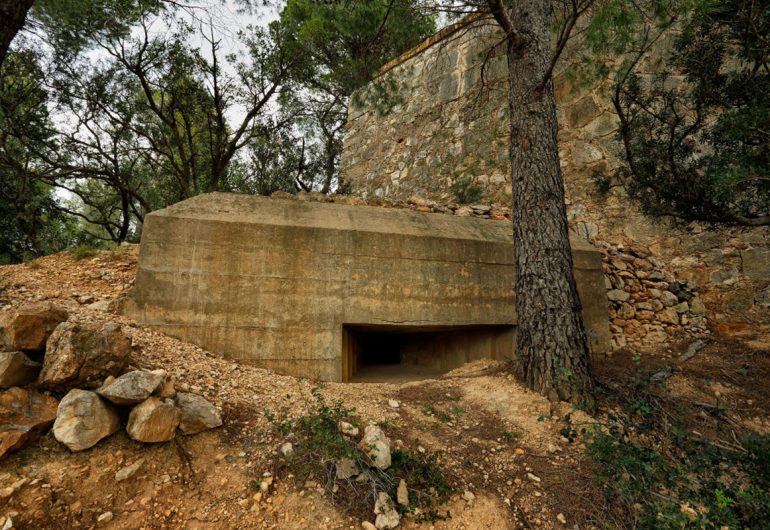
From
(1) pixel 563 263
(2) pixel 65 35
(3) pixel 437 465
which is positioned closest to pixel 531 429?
(3) pixel 437 465

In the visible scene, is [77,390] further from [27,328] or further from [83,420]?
[27,328]

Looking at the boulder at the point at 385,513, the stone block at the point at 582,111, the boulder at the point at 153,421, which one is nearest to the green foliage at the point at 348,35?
the stone block at the point at 582,111

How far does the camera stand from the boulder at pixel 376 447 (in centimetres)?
220

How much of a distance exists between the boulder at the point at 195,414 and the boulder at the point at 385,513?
3.58ft

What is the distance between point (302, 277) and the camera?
396 centimetres

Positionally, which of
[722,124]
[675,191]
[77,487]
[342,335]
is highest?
[722,124]

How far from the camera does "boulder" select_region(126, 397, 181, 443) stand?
6.71 feet

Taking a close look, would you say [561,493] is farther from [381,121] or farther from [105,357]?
[381,121]

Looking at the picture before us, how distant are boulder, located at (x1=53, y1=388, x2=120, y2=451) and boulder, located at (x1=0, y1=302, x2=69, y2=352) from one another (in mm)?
441

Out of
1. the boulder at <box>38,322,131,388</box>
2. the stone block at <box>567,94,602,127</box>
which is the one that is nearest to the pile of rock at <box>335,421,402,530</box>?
the boulder at <box>38,322,131,388</box>

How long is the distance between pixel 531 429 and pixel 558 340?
799 millimetres

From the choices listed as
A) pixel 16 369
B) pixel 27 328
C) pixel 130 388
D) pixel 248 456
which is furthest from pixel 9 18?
pixel 248 456

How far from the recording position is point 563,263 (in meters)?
3.40

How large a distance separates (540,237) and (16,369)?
12.4 ft
